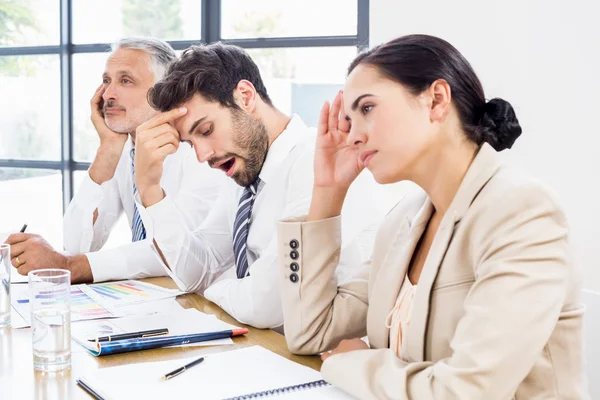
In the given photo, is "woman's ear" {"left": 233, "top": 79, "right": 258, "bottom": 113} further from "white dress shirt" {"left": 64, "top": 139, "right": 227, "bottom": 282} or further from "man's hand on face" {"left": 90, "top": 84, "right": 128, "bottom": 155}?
"man's hand on face" {"left": 90, "top": 84, "right": 128, "bottom": 155}

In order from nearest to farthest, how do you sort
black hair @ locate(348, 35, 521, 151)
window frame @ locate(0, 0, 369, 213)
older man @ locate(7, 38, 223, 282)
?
black hair @ locate(348, 35, 521, 151)
older man @ locate(7, 38, 223, 282)
window frame @ locate(0, 0, 369, 213)

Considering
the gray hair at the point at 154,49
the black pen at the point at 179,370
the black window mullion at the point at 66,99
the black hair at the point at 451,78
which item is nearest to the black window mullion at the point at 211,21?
the black window mullion at the point at 66,99

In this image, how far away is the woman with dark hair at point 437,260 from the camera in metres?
1.16

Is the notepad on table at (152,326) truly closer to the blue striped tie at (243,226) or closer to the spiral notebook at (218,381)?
the spiral notebook at (218,381)

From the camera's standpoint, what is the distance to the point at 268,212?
2.10 m

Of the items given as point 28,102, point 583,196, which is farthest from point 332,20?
point 28,102

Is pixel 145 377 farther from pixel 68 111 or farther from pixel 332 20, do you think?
pixel 68 111

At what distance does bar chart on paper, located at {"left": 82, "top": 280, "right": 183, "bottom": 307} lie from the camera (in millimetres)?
1953

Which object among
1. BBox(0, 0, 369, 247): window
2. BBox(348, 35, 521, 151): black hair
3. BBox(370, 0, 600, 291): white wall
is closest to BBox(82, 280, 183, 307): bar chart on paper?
BBox(348, 35, 521, 151): black hair

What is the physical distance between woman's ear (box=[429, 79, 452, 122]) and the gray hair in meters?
1.67

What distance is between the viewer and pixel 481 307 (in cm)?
117

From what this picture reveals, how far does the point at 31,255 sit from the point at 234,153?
696 millimetres

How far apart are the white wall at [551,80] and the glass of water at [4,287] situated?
210 centimetres

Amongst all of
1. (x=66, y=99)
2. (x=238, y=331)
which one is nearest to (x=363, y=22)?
(x=66, y=99)
